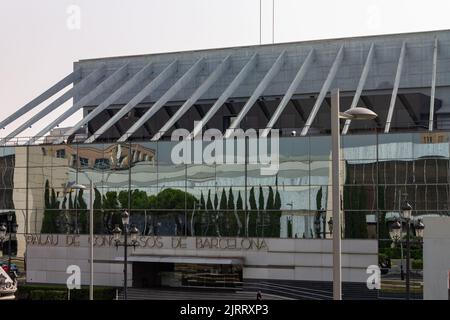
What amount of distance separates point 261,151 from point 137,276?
985 centimetres

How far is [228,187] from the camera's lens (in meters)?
40.8

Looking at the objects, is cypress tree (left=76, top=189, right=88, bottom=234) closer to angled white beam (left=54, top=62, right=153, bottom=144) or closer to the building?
the building

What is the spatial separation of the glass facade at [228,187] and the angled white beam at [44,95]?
458cm

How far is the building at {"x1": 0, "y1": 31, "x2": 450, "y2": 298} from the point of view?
3803 centimetres

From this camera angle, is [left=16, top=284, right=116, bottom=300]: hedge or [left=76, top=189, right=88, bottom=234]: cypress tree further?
[left=76, top=189, right=88, bottom=234]: cypress tree

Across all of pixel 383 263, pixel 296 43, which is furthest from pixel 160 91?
pixel 383 263

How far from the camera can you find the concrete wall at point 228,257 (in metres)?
38.1

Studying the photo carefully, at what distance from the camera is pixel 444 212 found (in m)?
36.6

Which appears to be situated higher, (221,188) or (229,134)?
(229,134)

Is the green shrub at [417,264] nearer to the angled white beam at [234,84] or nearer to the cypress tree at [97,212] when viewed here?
the angled white beam at [234,84]

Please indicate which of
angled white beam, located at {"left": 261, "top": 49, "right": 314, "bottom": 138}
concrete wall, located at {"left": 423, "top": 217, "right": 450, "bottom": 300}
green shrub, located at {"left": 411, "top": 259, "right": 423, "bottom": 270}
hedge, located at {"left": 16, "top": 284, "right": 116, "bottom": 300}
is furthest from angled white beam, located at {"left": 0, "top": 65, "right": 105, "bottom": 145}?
Result: concrete wall, located at {"left": 423, "top": 217, "right": 450, "bottom": 300}

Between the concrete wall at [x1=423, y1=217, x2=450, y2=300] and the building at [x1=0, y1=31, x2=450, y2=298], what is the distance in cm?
1791

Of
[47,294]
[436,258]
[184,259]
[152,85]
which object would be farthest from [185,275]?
[436,258]
